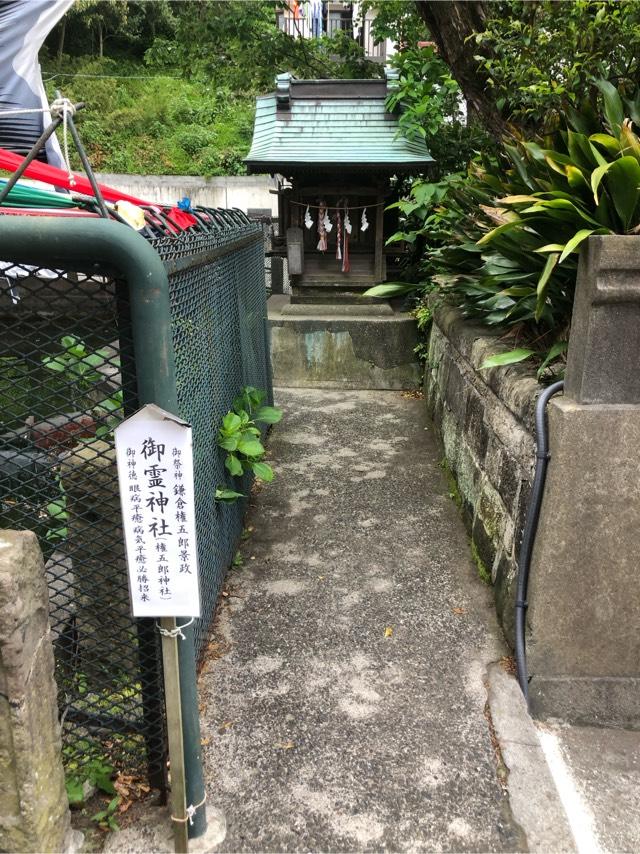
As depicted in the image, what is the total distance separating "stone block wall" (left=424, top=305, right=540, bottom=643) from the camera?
109 inches

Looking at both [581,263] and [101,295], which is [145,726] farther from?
[581,263]

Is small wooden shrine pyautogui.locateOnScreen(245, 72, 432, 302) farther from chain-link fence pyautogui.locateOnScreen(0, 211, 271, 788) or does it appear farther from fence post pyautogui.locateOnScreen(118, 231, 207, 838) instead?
fence post pyautogui.locateOnScreen(118, 231, 207, 838)

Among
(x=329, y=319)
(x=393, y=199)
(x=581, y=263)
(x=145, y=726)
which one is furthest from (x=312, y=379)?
(x=145, y=726)

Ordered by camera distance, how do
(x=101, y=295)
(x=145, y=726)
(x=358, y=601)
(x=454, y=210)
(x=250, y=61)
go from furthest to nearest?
(x=250, y=61)
(x=454, y=210)
(x=358, y=601)
(x=145, y=726)
(x=101, y=295)

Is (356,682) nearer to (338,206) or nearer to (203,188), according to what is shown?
(338,206)

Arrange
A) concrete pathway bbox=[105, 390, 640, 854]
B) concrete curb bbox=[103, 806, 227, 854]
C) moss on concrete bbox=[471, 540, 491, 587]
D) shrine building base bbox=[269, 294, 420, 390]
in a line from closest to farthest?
concrete curb bbox=[103, 806, 227, 854] → concrete pathway bbox=[105, 390, 640, 854] → moss on concrete bbox=[471, 540, 491, 587] → shrine building base bbox=[269, 294, 420, 390]

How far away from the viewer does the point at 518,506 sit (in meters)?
2.74

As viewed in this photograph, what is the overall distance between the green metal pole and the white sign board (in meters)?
0.11

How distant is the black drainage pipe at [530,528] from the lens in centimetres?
244

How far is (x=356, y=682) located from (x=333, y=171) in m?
5.82

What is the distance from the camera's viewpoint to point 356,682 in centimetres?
260

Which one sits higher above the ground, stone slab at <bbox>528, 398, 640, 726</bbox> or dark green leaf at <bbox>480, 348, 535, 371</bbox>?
dark green leaf at <bbox>480, 348, 535, 371</bbox>

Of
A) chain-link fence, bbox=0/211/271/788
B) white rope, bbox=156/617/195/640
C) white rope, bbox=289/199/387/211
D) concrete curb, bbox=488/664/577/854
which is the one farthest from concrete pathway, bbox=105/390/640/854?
white rope, bbox=289/199/387/211

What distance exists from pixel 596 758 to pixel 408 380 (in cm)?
509
